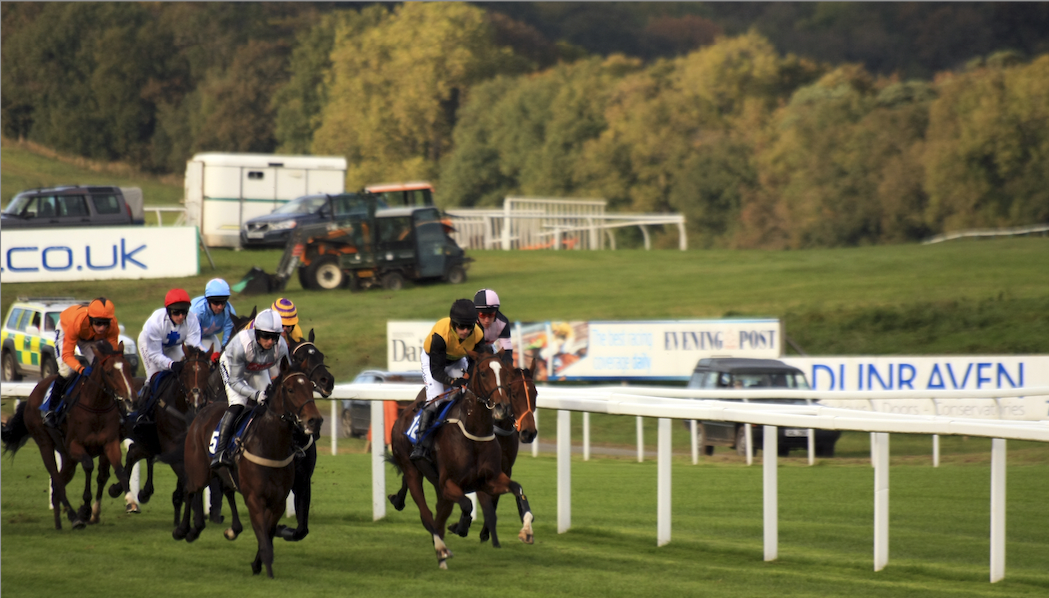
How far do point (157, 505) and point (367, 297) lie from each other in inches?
604

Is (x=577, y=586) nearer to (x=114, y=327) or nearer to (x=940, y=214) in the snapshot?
(x=114, y=327)

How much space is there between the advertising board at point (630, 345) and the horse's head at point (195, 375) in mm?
10536

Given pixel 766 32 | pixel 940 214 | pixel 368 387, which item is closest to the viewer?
pixel 368 387

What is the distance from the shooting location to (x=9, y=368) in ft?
62.0

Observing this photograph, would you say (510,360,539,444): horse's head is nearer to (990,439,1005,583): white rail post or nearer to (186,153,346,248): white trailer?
(990,439,1005,583): white rail post

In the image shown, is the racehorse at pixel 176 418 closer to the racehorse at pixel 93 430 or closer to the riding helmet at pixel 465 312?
the racehorse at pixel 93 430

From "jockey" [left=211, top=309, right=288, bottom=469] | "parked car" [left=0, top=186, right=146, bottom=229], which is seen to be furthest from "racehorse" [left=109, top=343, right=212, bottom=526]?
"parked car" [left=0, top=186, right=146, bottom=229]

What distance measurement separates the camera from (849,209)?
38.2m

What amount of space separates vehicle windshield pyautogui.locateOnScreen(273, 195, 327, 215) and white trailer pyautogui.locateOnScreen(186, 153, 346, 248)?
1792 millimetres

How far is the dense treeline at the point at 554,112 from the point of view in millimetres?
36094

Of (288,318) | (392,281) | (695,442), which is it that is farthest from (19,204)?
(288,318)

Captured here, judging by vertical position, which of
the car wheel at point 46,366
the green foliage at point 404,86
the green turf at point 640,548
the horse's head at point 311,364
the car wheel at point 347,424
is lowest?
the car wheel at point 347,424

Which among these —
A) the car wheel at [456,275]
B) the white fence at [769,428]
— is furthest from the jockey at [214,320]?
the car wheel at [456,275]

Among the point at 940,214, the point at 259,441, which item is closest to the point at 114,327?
the point at 259,441
